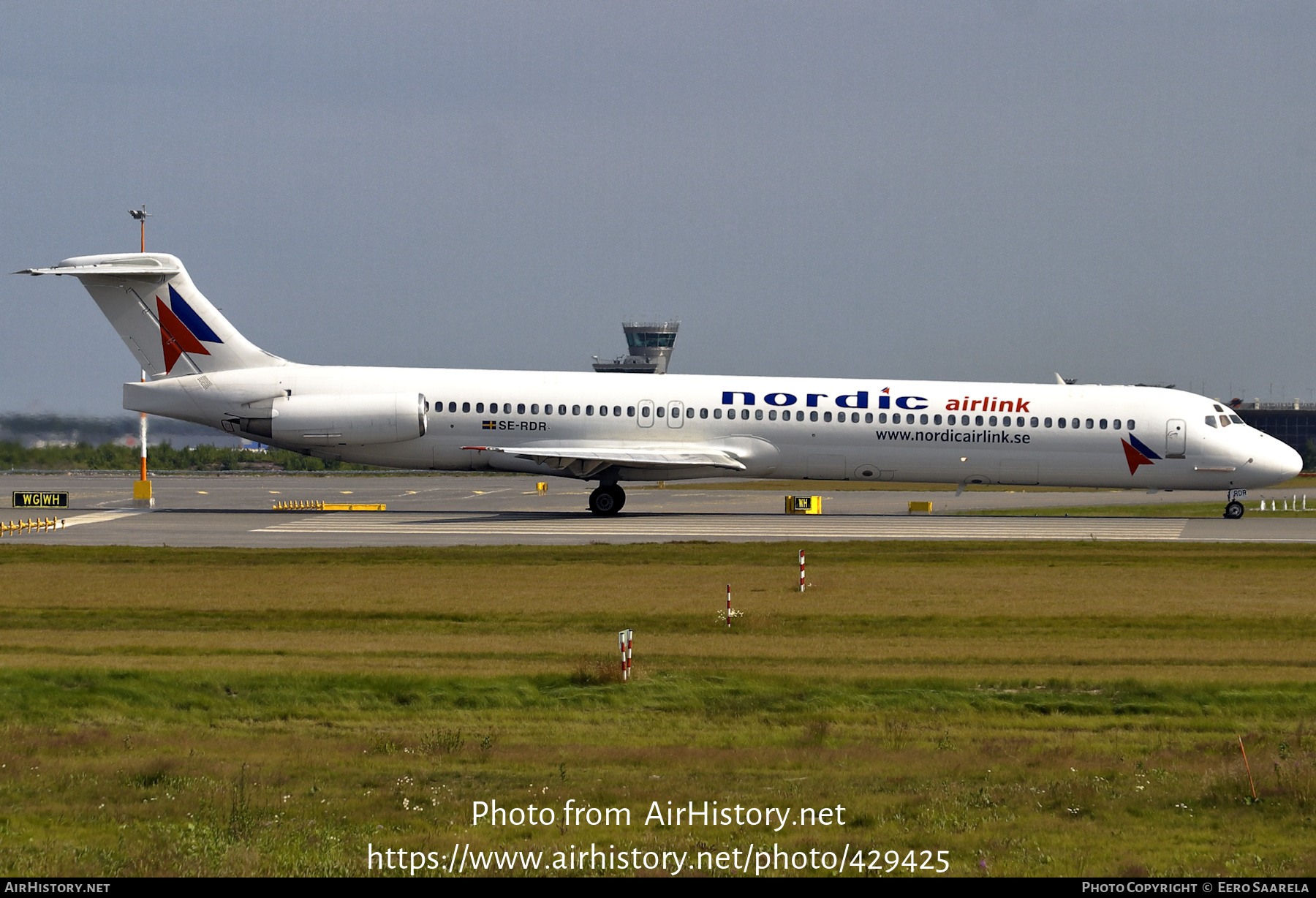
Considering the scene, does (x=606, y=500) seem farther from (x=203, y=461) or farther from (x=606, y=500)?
(x=203, y=461)

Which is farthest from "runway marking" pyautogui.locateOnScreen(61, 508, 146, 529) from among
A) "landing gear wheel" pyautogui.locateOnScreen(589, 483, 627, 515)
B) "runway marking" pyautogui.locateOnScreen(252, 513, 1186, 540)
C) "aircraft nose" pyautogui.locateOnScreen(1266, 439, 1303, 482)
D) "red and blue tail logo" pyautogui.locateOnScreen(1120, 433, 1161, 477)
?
"aircraft nose" pyautogui.locateOnScreen(1266, 439, 1303, 482)

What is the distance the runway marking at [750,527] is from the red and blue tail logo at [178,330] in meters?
6.32

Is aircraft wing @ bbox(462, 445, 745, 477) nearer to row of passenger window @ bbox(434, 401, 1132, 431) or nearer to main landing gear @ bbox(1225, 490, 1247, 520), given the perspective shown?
row of passenger window @ bbox(434, 401, 1132, 431)

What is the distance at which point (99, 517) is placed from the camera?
38906 millimetres

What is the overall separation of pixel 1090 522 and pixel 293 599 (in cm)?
2672

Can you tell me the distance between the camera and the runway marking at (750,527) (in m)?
34.8

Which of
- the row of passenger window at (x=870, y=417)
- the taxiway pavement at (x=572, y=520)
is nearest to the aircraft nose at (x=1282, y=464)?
the taxiway pavement at (x=572, y=520)

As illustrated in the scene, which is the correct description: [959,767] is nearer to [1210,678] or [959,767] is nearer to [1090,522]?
[1210,678]

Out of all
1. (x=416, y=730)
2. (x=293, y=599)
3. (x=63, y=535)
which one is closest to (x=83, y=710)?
(x=416, y=730)

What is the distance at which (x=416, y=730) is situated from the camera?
13.3 meters

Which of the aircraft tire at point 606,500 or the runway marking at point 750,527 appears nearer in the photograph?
the runway marking at point 750,527

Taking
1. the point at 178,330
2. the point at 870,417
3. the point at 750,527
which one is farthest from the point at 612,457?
the point at 178,330

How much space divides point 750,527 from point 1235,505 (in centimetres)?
1652

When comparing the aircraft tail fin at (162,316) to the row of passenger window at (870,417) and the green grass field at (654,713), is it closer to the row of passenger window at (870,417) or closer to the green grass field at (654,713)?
the row of passenger window at (870,417)
